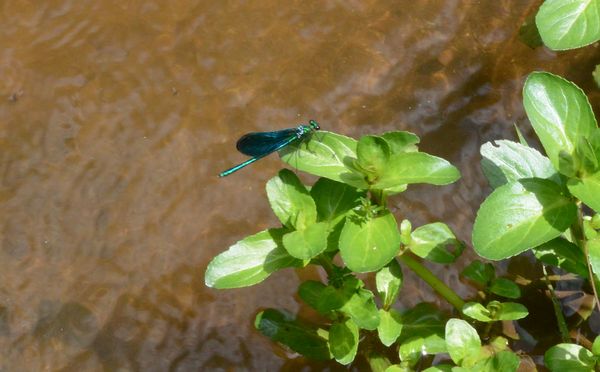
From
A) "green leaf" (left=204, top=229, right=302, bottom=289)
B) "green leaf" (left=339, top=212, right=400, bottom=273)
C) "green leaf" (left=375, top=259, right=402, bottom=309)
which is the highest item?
"green leaf" (left=339, top=212, right=400, bottom=273)

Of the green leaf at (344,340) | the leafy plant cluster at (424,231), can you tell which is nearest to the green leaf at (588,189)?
the leafy plant cluster at (424,231)

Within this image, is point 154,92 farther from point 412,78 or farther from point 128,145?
point 412,78

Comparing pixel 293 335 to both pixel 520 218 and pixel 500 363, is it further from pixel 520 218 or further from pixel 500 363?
pixel 520 218

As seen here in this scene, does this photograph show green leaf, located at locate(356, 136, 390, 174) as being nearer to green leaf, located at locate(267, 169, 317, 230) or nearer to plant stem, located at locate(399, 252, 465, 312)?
green leaf, located at locate(267, 169, 317, 230)

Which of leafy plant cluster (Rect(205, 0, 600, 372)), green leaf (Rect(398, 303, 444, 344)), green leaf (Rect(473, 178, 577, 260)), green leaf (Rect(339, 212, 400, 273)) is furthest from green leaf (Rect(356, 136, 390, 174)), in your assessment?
green leaf (Rect(398, 303, 444, 344))

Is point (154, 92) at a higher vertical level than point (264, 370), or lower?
higher

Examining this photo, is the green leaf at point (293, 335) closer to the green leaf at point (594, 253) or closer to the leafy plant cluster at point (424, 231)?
the leafy plant cluster at point (424, 231)

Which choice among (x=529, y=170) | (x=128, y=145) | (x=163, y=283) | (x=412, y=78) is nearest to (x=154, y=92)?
(x=128, y=145)
